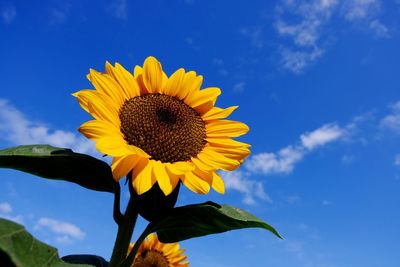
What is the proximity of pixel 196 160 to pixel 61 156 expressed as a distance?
712 millimetres

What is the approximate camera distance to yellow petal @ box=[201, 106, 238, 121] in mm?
3156

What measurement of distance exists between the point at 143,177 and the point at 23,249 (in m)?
0.66

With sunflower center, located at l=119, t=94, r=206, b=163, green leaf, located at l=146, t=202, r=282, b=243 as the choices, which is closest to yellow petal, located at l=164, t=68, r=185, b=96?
sunflower center, located at l=119, t=94, r=206, b=163

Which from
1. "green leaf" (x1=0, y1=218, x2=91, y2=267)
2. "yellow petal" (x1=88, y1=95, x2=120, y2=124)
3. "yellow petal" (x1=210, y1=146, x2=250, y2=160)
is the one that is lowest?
"green leaf" (x1=0, y1=218, x2=91, y2=267)

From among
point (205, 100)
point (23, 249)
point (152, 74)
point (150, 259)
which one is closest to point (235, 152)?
point (205, 100)

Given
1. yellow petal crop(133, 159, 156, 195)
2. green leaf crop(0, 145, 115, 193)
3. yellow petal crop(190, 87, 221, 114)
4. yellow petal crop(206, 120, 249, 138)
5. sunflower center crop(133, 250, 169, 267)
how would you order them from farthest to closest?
sunflower center crop(133, 250, 169, 267), yellow petal crop(190, 87, 221, 114), yellow petal crop(206, 120, 249, 138), green leaf crop(0, 145, 115, 193), yellow petal crop(133, 159, 156, 195)

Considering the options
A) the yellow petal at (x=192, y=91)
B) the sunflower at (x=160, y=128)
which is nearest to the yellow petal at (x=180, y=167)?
the sunflower at (x=160, y=128)

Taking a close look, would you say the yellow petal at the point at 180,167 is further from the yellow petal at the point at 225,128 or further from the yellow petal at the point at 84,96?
the yellow petal at the point at 84,96

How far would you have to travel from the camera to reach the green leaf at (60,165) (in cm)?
257

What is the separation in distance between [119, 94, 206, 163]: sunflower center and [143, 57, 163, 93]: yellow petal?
0.22 feet

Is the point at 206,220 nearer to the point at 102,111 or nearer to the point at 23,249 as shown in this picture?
the point at 102,111

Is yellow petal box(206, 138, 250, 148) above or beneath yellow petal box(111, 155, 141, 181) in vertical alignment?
above

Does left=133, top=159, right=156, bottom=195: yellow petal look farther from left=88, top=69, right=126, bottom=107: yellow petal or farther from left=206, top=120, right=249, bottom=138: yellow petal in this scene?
left=206, top=120, right=249, bottom=138: yellow petal

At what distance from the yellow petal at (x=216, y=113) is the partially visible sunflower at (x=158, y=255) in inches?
74.9
